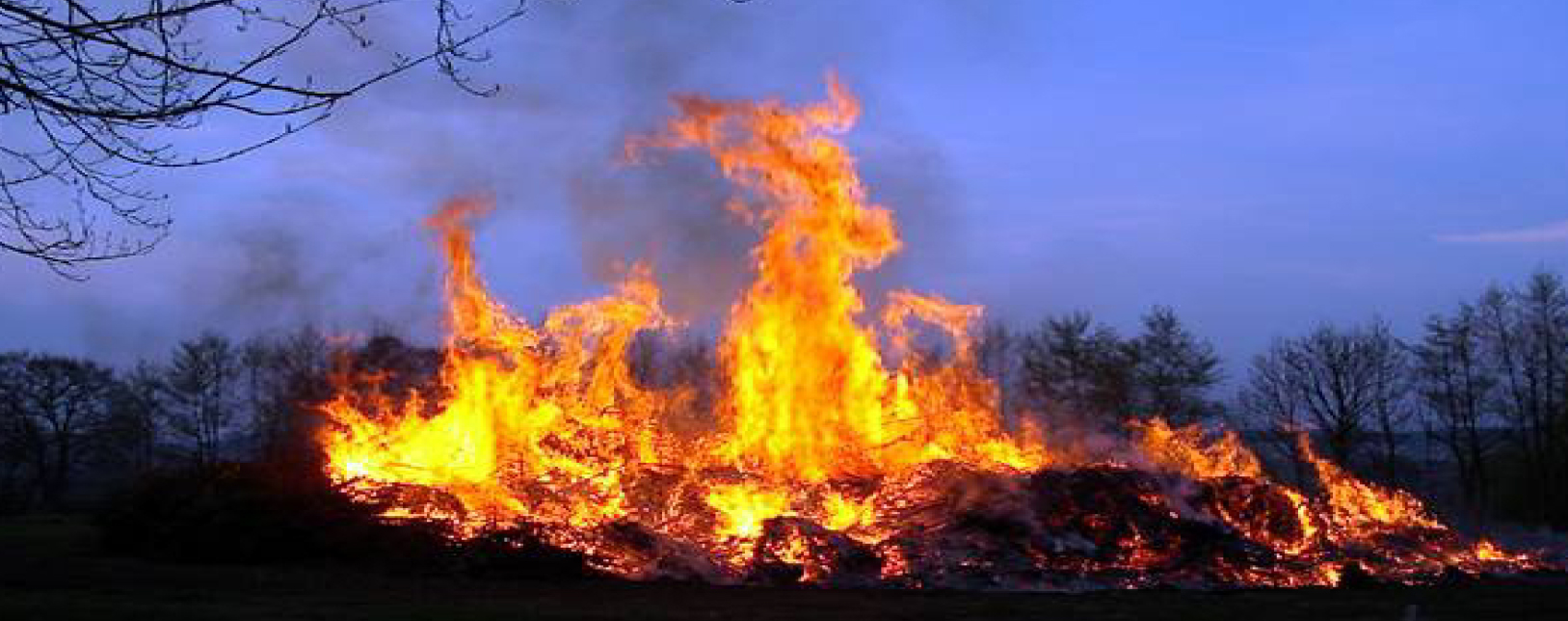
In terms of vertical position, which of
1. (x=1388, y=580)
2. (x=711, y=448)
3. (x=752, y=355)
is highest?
(x=752, y=355)

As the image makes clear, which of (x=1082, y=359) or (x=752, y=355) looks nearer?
(x=752, y=355)

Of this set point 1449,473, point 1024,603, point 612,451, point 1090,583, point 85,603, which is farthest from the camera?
point 1449,473

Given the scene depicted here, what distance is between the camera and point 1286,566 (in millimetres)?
19984

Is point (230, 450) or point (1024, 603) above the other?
point (230, 450)

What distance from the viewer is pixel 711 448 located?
74.3 feet

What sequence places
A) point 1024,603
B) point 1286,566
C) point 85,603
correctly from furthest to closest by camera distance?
point 1286,566
point 1024,603
point 85,603

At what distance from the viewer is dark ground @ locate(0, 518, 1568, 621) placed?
13.1m

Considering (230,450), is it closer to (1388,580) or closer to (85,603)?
(85,603)

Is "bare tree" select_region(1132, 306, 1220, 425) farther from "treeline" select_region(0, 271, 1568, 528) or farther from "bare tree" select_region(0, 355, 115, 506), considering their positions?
"bare tree" select_region(0, 355, 115, 506)

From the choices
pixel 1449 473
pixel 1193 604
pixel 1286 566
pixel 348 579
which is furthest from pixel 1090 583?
pixel 1449 473

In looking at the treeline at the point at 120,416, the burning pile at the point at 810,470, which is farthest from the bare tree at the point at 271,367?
the burning pile at the point at 810,470

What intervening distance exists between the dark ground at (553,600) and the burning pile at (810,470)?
151 cm

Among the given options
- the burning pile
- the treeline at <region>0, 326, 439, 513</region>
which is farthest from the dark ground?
the treeline at <region>0, 326, 439, 513</region>

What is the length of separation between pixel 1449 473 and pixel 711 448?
32.7m
